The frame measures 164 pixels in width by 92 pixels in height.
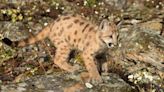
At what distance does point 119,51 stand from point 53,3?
15.1 feet

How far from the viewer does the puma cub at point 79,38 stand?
9.82 metres

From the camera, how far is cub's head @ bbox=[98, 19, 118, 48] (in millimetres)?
9781

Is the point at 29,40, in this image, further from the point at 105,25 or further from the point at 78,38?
the point at 105,25

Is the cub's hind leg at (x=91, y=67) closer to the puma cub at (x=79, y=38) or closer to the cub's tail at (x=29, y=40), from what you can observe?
the puma cub at (x=79, y=38)

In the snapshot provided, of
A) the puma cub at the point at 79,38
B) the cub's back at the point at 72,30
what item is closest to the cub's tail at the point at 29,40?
the puma cub at the point at 79,38

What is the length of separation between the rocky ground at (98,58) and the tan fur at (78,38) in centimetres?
33

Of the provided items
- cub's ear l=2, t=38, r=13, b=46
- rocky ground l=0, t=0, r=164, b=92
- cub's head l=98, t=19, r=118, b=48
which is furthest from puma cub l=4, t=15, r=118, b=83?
rocky ground l=0, t=0, r=164, b=92

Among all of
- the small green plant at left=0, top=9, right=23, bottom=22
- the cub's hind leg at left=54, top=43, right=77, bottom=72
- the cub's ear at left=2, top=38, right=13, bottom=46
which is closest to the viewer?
the cub's ear at left=2, top=38, right=13, bottom=46

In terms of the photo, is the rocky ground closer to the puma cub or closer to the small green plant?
the small green plant

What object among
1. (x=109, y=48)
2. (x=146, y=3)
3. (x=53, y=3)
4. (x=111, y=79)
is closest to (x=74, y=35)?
(x=109, y=48)

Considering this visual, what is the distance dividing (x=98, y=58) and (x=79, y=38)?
66cm

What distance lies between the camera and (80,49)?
10461mm

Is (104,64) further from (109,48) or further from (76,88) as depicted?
(76,88)

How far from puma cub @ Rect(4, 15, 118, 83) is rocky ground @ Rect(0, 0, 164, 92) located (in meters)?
0.31
